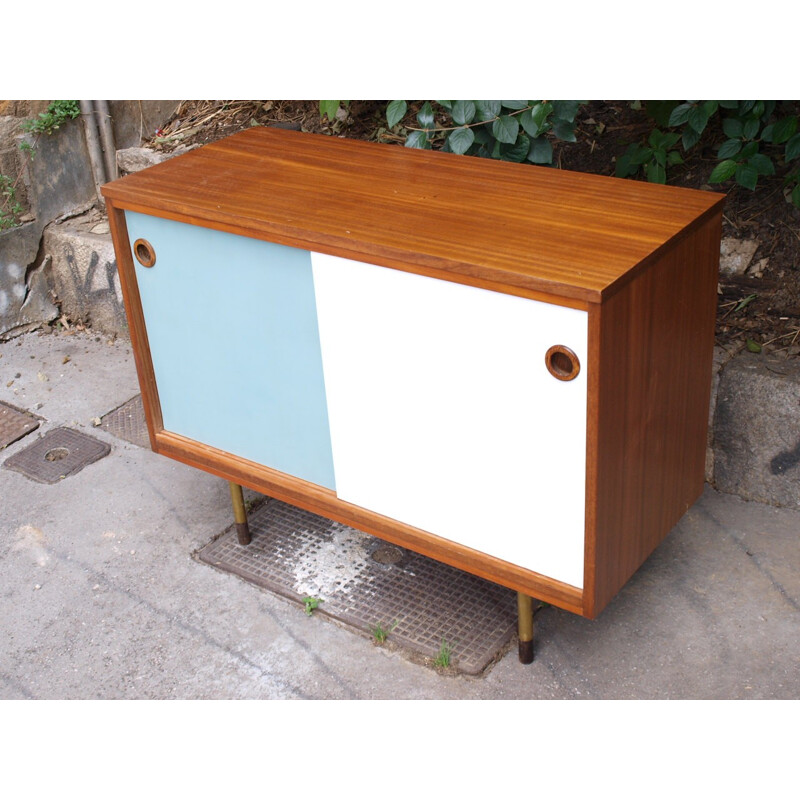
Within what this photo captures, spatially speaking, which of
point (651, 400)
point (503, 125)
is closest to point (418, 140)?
point (503, 125)

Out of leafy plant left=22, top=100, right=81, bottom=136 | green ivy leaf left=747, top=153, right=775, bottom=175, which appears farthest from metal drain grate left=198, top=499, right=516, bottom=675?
leafy plant left=22, top=100, right=81, bottom=136

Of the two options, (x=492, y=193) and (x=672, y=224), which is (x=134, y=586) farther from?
(x=672, y=224)

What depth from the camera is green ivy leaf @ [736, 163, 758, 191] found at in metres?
2.89

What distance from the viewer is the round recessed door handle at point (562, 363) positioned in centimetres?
196

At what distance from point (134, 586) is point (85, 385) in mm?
1194

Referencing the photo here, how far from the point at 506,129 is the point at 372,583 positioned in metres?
1.26

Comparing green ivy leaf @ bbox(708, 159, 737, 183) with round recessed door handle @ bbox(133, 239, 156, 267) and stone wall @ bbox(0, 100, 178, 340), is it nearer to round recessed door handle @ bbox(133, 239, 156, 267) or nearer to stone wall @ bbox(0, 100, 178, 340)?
round recessed door handle @ bbox(133, 239, 156, 267)

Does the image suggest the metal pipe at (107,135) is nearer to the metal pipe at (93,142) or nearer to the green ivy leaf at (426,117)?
the metal pipe at (93,142)

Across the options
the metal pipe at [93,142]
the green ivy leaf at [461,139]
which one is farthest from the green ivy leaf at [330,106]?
the metal pipe at [93,142]

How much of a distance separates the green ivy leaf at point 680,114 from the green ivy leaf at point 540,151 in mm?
332

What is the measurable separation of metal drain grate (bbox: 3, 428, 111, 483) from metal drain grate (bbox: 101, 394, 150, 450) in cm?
8

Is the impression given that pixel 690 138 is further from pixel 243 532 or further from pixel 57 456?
pixel 57 456

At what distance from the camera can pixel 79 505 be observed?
10.6 ft

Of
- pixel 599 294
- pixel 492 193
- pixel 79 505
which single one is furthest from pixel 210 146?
pixel 599 294
